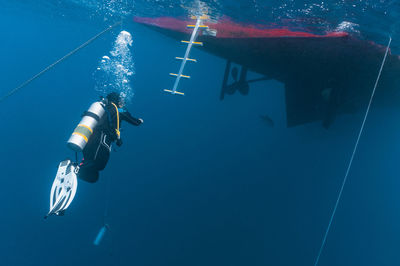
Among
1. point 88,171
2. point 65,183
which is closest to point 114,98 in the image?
point 88,171

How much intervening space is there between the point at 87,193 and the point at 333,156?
949 inches

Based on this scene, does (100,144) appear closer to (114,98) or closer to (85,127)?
(85,127)

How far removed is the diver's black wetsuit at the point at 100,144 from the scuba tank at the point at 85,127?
12cm

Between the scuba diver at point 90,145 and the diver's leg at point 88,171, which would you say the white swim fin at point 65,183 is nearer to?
the scuba diver at point 90,145

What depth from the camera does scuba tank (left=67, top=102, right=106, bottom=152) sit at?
13.9 ft

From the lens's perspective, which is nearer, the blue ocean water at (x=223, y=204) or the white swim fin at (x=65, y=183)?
the white swim fin at (x=65, y=183)

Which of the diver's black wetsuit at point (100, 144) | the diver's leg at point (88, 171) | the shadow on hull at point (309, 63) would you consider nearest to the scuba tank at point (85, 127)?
the diver's black wetsuit at point (100, 144)

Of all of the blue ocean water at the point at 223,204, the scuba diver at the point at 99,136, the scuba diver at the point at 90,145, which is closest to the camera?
the scuba diver at the point at 90,145

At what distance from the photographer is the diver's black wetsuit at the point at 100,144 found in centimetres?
477

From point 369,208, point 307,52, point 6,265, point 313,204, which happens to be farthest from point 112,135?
point 369,208

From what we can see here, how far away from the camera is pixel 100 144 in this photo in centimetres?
483

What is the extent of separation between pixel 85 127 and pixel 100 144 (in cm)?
54

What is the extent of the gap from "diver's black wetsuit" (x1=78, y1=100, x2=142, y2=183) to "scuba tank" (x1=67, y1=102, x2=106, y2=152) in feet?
0.40

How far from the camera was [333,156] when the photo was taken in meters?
18.6
